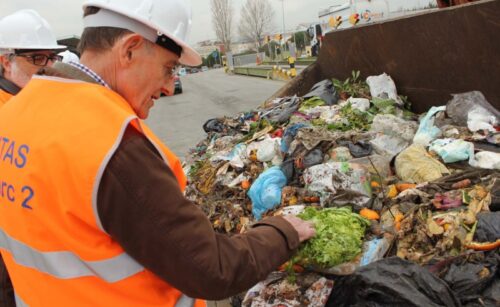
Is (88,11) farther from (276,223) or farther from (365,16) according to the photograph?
(365,16)

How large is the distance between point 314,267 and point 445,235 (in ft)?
2.73

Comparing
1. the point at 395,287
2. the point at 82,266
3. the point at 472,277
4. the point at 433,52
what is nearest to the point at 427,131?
the point at 433,52

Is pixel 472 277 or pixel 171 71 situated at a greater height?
pixel 171 71

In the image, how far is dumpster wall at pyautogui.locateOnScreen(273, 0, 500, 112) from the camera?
154 inches

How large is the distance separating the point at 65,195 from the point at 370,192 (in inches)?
103

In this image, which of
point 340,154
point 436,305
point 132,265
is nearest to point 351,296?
point 436,305

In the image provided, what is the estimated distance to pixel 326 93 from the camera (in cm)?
607

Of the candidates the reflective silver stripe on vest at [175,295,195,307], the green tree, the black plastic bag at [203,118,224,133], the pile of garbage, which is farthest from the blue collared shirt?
the green tree

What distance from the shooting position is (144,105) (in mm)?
1344

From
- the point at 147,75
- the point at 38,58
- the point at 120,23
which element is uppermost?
the point at 38,58

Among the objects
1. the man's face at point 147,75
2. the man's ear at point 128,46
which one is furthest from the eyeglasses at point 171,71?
the man's ear at point 128,46

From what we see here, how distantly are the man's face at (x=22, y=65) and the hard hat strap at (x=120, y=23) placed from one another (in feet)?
6.71

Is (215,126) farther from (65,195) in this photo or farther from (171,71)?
(65,195)

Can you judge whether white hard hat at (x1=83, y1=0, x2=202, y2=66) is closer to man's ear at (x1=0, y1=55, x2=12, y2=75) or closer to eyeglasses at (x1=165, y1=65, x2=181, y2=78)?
eyeglasses at (x1=165, y1=65, x2=181, y2=78)
